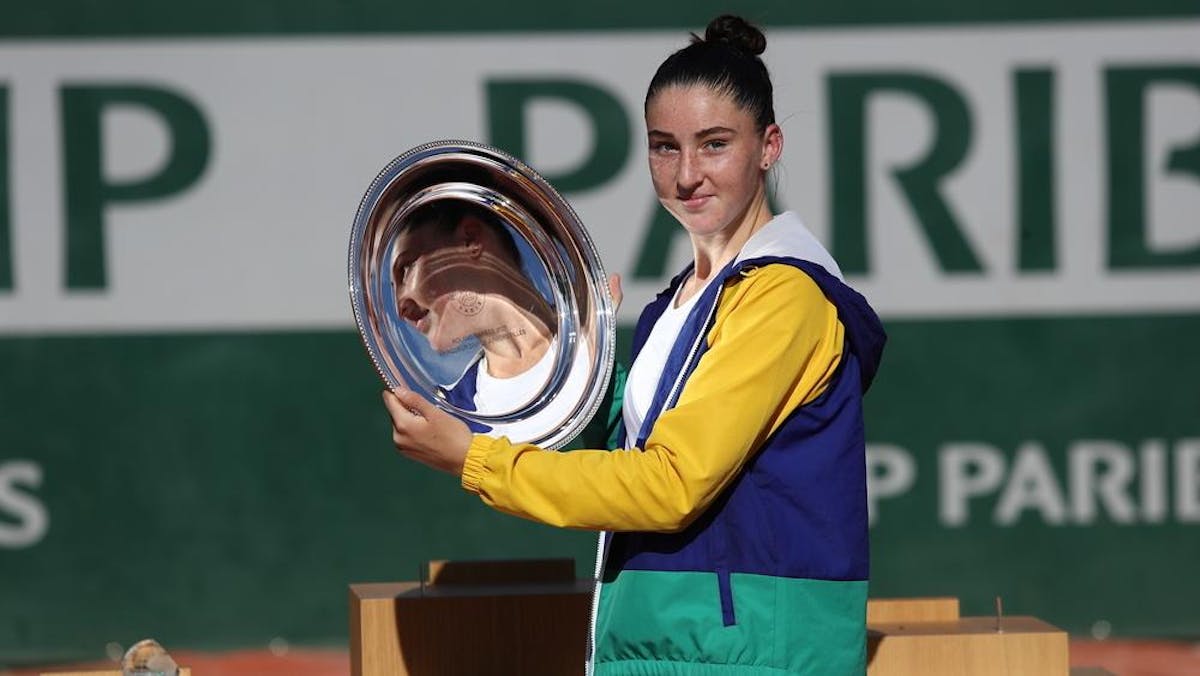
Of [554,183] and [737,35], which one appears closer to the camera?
[737,35]

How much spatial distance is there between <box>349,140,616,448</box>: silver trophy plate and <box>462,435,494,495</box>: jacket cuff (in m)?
0.24

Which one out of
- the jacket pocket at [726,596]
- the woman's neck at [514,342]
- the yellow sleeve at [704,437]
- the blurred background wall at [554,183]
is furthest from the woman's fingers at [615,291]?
the blurred background wall at [554,183]

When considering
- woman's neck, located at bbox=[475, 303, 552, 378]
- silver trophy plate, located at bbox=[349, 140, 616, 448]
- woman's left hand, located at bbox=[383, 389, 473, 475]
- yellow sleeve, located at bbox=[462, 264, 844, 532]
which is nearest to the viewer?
yellow sleeve, located at bbox=[462, 264, 844, 532]

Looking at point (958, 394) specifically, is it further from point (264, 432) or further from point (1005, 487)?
point (264, 432)

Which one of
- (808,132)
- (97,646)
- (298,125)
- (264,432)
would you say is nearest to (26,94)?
(298,125)

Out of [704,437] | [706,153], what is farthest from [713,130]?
[704,437]

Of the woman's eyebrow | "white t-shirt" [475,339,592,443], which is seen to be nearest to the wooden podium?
"white t-shirt" [475,339,592,443]

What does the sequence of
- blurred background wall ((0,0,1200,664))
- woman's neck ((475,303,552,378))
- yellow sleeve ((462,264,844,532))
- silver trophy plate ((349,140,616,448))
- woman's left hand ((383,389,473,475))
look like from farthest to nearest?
1. blurred background wall ((0,0,1200,664))
2. woman's neck ((475,303,552,378))
3. silver trophy plate ((349,140,616,448))
4. woman's left hand ((383,389,473,475))
5. yellow sleeve ((462,264,844,532))

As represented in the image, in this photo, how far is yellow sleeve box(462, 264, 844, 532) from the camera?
91.0 inches

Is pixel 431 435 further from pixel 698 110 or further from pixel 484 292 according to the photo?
pixel 698 110

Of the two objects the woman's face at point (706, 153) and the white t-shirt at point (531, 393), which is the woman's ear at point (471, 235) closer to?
the white t-shirt at point (531, 393)

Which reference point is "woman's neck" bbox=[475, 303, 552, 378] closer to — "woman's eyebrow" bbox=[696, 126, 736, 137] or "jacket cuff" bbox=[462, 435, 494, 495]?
"jacket cuff" bbox=[462, 435, 494, 495]

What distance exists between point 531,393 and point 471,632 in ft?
1.46

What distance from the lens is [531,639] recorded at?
3.00 m
